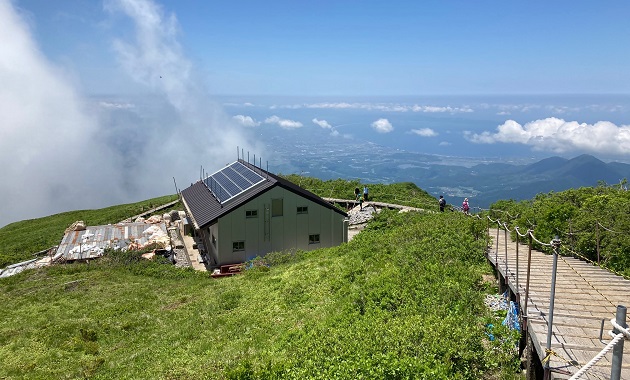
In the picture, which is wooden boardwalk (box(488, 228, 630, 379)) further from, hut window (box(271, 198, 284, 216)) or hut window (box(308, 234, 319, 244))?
→ hut window (box(308, 234, 319, 244))

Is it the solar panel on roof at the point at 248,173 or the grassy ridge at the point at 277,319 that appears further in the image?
the solar panel on roof at the point at 248,173

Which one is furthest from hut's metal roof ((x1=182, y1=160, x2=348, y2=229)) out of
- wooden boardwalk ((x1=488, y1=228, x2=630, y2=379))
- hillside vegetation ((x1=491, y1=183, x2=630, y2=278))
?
wooden boardwalk ((x1=488, y1=228, x2=630, y2=379))

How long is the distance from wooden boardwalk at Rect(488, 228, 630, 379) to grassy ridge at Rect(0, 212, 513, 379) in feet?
3.71

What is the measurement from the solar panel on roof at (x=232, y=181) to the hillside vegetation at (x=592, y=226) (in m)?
17.6

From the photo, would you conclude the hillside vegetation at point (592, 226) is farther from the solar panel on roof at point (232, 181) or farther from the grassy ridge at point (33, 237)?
the grassy ridge at point (33, 237)

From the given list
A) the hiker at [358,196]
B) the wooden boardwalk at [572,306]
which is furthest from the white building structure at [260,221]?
the wooden boardwalk at [572,306]

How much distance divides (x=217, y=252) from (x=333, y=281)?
12.9 m

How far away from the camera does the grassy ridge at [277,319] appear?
9.76 metres

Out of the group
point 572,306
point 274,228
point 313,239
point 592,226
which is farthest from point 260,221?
point 572,306

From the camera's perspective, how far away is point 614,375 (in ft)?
18.0

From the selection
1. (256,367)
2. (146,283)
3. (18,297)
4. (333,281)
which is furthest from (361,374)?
(18,297)

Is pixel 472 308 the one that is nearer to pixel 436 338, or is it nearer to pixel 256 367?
pixel 436 338

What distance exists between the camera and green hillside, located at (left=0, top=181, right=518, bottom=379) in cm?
971

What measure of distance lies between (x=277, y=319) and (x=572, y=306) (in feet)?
29.9
